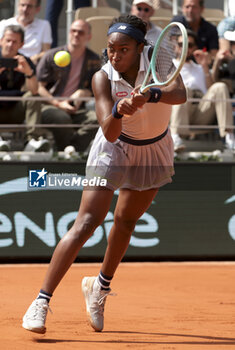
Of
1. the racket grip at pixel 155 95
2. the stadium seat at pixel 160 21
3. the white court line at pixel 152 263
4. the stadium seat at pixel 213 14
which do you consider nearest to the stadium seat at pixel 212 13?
the stadium seat at pixel 213 14

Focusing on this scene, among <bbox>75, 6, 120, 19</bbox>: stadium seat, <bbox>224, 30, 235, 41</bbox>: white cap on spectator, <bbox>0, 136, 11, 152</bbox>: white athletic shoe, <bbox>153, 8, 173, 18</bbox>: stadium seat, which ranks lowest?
<bbox>0, 136, 11, 152</bbox>: white athletic shoe

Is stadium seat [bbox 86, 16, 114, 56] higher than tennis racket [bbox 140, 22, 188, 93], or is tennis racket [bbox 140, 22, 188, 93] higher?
tennis racket [bbox 140, 22, 188, 93]

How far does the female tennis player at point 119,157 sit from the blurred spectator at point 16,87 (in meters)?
3.50

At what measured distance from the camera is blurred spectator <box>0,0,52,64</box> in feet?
28.5

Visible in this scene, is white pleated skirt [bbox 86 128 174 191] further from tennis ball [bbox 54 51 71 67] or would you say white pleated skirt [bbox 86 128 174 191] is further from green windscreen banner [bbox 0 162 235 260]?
tennis ball [bbox 54 51 71 67]

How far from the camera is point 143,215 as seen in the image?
7977mm

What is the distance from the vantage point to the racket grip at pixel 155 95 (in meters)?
3.89

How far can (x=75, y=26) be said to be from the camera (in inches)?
332

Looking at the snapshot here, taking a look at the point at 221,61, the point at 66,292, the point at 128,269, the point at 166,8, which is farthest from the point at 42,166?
the point at 166,8

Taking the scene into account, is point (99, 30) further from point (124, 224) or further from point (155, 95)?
point (155, 95)

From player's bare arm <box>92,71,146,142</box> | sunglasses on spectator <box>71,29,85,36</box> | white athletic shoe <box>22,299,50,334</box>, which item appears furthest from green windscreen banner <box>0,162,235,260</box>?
player's bare arm <box>92,71,146,142</box>

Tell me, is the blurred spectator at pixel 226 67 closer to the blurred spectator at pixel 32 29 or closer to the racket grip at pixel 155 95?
the blurred spectator at pixel 32 29

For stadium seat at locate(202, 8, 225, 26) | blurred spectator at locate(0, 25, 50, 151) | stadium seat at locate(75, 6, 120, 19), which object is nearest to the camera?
blurred spectator at locate(0, 25, 50, 151)

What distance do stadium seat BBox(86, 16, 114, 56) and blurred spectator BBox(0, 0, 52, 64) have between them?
57 cm
